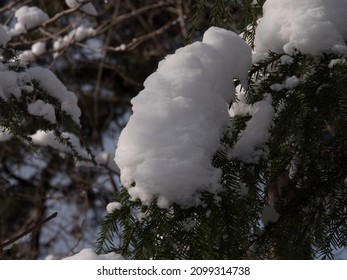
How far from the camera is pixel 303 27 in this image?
1.24m

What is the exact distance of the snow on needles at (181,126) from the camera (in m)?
1.02

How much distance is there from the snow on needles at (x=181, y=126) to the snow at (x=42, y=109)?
533 mm

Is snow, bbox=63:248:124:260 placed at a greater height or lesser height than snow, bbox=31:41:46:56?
lesser

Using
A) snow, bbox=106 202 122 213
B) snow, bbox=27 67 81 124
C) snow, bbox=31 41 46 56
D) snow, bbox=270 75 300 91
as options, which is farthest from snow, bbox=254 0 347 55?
snow, bbox=31 41 46 56

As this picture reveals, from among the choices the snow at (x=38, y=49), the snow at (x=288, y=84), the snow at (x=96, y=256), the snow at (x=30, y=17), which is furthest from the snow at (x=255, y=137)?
the snow at (x=38, y=49)

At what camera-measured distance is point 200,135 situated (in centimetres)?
107

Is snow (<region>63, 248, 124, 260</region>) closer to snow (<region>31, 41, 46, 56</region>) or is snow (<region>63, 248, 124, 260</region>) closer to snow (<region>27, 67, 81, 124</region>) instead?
snow (<region>27, 67, 81, 124</region>)

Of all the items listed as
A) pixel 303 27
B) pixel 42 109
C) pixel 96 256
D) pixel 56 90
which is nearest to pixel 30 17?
pixel 56 90

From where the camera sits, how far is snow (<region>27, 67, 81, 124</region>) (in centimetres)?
173

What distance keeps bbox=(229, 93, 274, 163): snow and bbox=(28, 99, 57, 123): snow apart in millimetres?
689

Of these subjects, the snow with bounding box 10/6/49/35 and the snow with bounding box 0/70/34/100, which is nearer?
the snow with bounding box 0/70/34/100

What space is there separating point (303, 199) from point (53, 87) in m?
0.91
